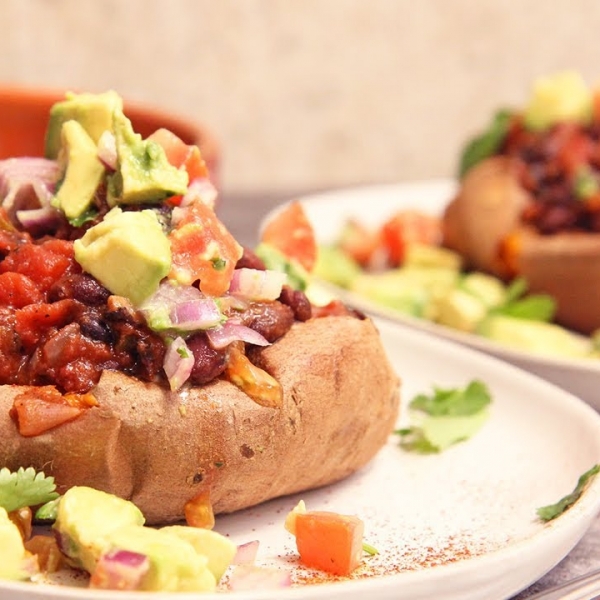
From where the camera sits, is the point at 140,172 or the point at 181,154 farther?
the point at 181,154

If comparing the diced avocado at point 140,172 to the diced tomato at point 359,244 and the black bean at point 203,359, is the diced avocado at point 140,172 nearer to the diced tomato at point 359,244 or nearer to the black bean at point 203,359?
the black bean at point 203,359

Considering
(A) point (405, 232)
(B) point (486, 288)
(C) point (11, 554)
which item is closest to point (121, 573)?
(C) point (11, 554)

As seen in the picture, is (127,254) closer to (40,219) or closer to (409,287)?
(40,219)

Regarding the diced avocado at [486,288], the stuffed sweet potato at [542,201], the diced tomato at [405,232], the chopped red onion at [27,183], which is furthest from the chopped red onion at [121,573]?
the diced tomato at [405,232]

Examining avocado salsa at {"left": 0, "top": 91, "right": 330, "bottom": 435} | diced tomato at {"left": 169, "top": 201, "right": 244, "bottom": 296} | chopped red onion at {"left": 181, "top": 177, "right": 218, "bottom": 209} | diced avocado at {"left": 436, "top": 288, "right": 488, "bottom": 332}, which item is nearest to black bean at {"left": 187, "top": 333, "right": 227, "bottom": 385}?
avocado salsa at {"left": 0, "top": 91, "right": 330, "bottom": 435}

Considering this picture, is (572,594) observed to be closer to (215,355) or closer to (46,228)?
(215,355)

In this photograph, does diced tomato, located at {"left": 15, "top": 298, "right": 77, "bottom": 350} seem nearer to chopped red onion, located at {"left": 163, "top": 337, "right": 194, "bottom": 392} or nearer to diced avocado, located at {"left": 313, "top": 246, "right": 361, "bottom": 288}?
chopped red onion, located at {"left": 163, "top": 337, "right": 194, "bottom": 392}
